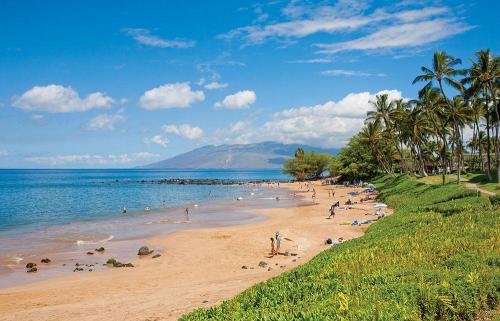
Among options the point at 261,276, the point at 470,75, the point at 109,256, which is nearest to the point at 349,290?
the point at 261,276

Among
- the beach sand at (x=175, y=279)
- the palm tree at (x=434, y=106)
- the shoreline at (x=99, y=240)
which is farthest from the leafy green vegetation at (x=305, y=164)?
the beach sand at (x=175, y=279)

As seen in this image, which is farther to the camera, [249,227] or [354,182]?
[354,182]

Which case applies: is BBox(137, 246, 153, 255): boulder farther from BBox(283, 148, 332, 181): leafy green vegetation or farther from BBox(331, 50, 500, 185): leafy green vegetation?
BBox(283, 148, 332, 181): leafy green vegetation

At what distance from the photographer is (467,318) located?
32.0 ft

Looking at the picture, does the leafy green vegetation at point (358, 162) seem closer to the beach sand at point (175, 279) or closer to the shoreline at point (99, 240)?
the shoreline at point (99, 240)

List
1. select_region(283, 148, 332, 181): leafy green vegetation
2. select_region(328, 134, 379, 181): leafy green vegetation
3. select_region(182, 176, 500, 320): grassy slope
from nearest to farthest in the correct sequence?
select_region(182, 176, 500, 320): grassy slope, select_region(328, 134, 379, 181): leafy green vegetation, select_region(283, 148, 332, 181): leafy green vegetation

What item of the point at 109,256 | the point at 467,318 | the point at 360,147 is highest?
the point at 360,147

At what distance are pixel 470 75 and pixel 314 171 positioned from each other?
295ft

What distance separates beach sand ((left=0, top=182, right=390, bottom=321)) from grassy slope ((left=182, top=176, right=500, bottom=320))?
513cm

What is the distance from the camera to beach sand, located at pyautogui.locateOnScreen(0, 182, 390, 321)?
1730 cm

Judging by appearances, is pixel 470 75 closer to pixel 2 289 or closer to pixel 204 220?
pixel 204 220

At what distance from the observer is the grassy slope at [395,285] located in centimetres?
947

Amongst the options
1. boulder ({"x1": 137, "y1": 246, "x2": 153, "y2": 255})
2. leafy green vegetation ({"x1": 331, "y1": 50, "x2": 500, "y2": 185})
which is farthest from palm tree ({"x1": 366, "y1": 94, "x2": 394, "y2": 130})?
boulder ({"x1": 137, "y1": 246, "x2": 153, "y2": 255})

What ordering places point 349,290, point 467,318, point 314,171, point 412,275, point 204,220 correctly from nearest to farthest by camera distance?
point 467,318
point 349,290
point 412,275
point 204,220
point 314,171
